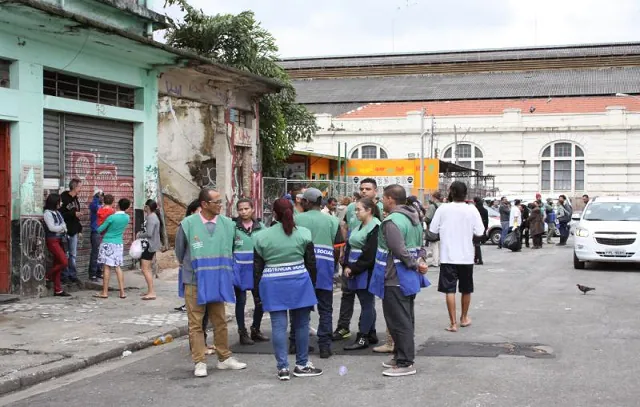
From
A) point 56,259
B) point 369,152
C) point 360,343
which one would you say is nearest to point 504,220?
point 56,259

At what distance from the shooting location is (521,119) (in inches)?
2032

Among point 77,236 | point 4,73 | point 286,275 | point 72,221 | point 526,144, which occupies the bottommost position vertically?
point 286,275

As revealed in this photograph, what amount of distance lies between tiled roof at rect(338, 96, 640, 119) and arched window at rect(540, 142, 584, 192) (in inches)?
102

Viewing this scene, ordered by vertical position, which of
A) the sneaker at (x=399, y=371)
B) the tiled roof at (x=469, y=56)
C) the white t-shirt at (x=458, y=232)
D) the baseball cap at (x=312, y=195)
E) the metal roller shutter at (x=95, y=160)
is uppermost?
the tiled roof at (x=469, y=56)

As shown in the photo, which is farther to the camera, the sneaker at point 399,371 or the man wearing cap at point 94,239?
the man wearing cap at point 94,239

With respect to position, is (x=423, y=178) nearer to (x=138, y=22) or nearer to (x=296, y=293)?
(x=138, y=22)

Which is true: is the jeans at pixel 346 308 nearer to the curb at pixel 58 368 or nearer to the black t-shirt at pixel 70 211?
the curb at pixel 58 368

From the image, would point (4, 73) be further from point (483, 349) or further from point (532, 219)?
point (532, 219)

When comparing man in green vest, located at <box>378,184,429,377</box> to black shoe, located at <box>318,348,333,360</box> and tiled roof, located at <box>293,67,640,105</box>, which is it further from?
tiled roof, located at <box>293,67,640,105</box>

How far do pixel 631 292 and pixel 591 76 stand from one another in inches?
1856

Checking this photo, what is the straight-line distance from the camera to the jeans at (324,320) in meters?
7.89

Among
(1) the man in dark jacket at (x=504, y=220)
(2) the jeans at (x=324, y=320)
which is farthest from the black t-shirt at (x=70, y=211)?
(1) the man in dark jacket at (x=504, y=220)

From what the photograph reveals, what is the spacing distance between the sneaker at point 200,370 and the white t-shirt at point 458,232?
3.50 metres

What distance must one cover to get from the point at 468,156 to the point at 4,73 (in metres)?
→ 45.0
